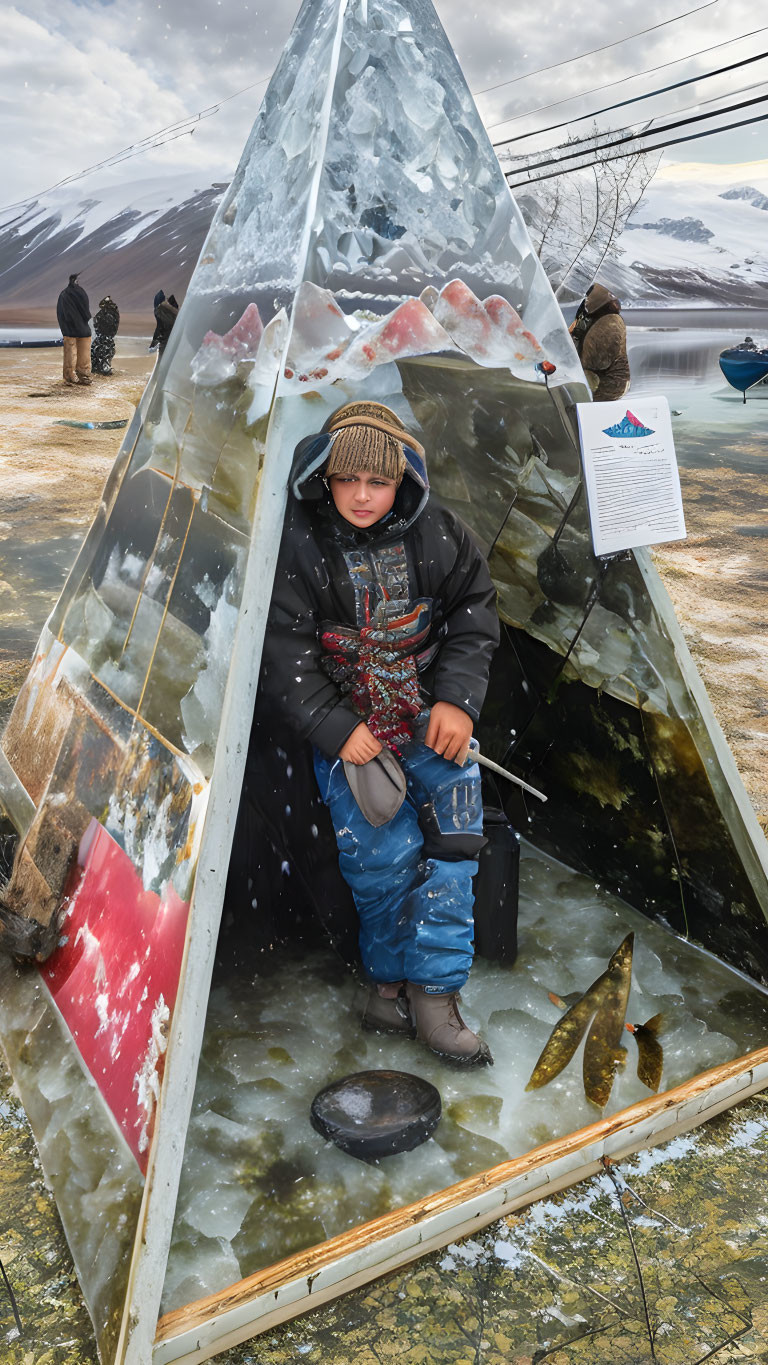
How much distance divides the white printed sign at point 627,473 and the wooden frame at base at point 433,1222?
1324 millimetres

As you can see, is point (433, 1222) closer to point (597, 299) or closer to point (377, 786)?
point (377, 786)

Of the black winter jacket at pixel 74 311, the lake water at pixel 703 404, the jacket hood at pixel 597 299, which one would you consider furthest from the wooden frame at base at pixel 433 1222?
the black winter jacket at pixel 74 311

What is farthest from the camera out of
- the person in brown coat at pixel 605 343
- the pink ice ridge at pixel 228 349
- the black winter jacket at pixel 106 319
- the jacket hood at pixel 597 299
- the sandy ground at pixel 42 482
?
the black winter jacket at pixel 106 319

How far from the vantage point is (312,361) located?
2006 millimetres

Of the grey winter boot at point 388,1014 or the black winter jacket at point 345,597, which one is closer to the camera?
the black winter jacket at point 345,597

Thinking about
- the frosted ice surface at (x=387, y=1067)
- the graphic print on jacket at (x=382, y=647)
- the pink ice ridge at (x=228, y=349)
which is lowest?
the frosted ice surface at (x=387, y=1067)

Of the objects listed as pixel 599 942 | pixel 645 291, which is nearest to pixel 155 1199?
pixel 599 942

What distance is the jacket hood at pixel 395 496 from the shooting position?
6.46ft

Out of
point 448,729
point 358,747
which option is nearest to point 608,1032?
point 448,729

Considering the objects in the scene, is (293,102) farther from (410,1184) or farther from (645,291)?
(645,291)

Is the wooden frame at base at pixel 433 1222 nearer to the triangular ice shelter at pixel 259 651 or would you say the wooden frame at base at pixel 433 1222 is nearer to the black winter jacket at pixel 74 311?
the triangular ice shelter at pixel 259 651

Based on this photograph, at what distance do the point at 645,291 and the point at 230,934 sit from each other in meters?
69.0

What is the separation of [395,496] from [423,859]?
2.85 feet

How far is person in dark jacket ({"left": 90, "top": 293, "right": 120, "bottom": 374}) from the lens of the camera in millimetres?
15055
